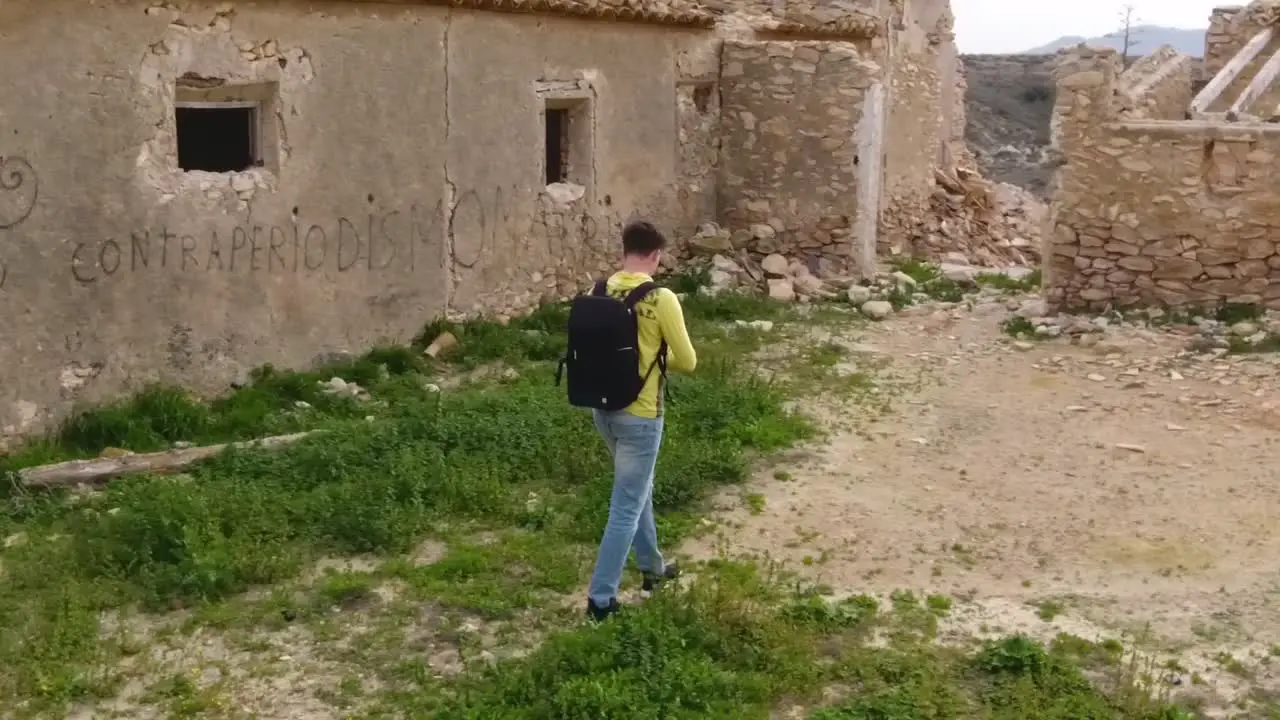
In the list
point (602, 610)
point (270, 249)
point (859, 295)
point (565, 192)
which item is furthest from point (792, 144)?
point (602, 610)

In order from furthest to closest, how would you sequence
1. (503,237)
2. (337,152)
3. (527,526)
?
1. (503,237)
2. (337,152)
3. (527,526)

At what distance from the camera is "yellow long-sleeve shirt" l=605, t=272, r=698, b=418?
5.18 metres

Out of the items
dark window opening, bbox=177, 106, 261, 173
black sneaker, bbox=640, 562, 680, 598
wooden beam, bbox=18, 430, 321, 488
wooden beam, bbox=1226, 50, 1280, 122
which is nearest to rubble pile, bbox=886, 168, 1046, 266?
wooden beam, bbox=1226, 50, 1280, 122

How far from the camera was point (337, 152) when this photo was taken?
8891 mm

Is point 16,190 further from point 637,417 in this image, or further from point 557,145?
point 557,145

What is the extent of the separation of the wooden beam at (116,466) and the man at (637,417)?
2.82 m

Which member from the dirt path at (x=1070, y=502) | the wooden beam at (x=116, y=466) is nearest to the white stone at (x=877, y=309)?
the dirt path at (x=1070, y=502)

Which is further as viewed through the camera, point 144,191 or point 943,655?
point 144,191

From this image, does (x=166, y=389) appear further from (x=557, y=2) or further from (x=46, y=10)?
(x=557, y=2)

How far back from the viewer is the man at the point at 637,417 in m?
5.19

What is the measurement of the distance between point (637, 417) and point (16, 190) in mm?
4098

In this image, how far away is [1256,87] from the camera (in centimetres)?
1228

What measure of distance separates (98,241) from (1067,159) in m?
7.37

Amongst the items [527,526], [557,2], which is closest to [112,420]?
[527,526]
